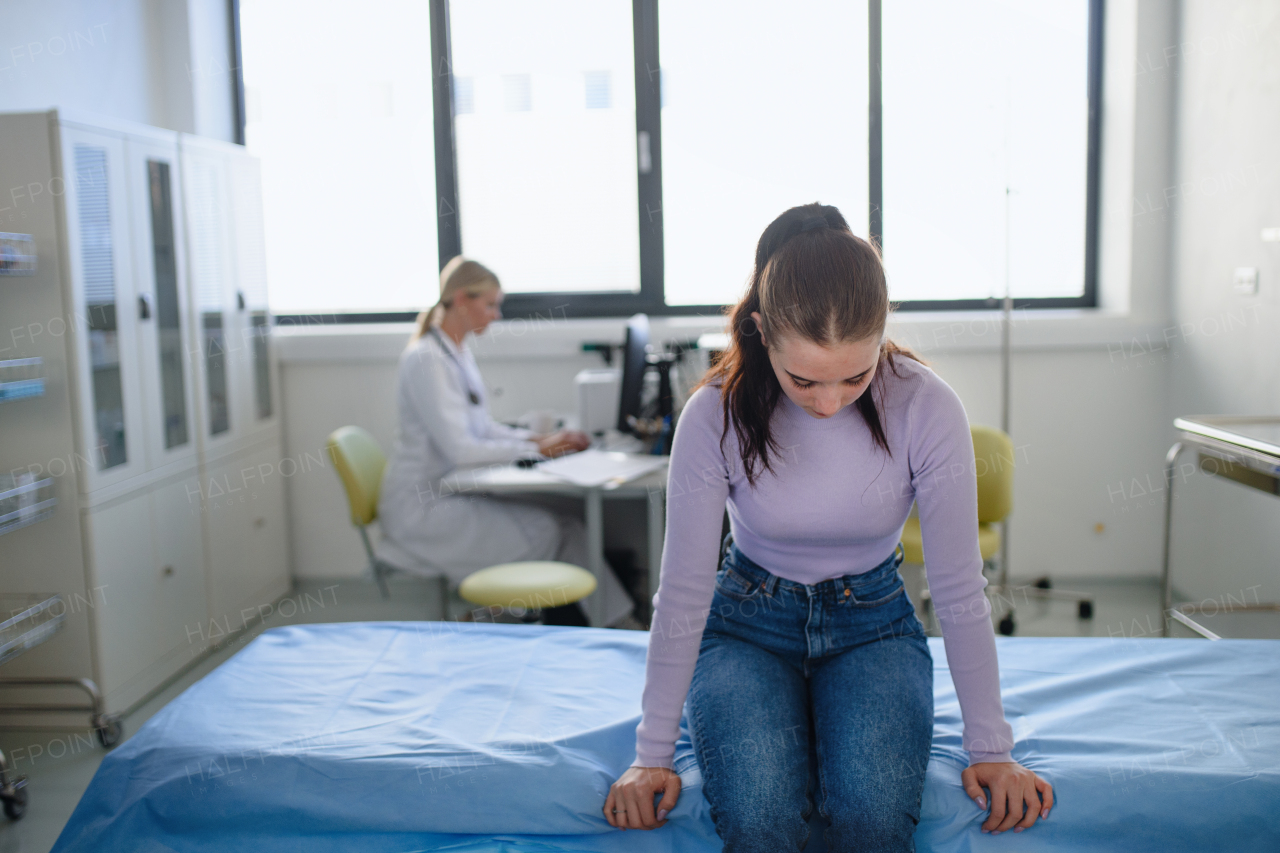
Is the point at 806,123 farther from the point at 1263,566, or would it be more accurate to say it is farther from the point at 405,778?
the point at 405,778

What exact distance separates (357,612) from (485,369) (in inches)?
40.1

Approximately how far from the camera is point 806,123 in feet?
12.2

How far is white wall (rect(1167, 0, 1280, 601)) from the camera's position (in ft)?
9.03

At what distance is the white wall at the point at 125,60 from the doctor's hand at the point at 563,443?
68.5 inches

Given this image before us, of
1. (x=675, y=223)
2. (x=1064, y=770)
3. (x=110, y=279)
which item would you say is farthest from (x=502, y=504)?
(x=1064, y=770)

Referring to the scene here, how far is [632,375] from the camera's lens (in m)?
2.81

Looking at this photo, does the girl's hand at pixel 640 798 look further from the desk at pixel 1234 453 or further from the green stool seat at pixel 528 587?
the desk at pixel 1234 453

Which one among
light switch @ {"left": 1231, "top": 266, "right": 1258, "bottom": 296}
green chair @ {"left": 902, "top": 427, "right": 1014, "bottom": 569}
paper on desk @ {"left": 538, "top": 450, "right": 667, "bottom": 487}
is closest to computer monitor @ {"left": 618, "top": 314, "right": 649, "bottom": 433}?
paper on desk @ {"left": 538, "top": 450, "right": 667, "bottom": 487}

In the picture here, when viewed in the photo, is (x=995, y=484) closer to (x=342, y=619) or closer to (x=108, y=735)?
(x=342, y=619)

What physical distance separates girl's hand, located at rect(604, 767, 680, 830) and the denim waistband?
0.30m

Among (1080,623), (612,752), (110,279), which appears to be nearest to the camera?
(612,752)

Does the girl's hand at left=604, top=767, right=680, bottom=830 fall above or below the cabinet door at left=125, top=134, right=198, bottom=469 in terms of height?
below

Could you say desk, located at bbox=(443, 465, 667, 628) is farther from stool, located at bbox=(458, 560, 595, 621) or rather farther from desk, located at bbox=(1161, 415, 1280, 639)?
desk, located at bbox=(1161, 415, 1280, 639)

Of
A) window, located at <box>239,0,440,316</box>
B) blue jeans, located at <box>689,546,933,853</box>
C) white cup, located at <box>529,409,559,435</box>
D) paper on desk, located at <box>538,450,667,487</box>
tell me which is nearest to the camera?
blue jeans, located at <box>689,546,933,853</box>
